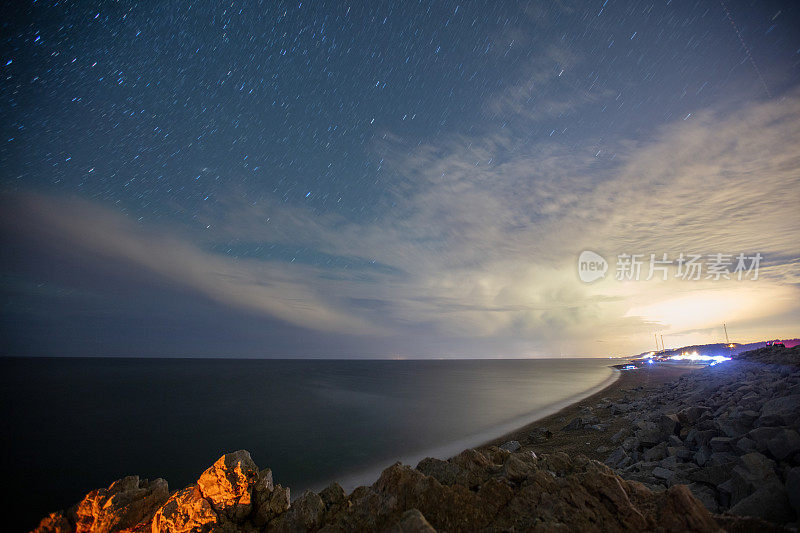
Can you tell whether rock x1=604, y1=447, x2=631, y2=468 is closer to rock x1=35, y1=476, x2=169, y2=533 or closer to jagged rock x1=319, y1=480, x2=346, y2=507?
jagged rock x1=319, y1=480, x2=346, y2=507

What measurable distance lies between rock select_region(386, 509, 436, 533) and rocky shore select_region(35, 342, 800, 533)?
0.04 ft

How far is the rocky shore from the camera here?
366cm

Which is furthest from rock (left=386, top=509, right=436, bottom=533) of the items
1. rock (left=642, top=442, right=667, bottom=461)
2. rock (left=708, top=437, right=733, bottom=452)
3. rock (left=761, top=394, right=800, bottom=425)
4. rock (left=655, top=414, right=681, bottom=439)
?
rock (left=655, top=414, right=681, bottom=439)

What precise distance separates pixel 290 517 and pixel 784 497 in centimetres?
698

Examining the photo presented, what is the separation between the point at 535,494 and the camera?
→ 13.2 feet

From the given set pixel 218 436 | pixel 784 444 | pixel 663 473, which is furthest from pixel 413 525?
pixel 218 436

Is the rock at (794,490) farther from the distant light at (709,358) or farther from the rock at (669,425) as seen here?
the distant light at (709,358)

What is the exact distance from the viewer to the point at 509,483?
4367 mm

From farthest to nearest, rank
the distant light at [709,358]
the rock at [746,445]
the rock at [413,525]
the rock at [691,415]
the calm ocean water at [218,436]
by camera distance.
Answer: the distant light at [709,358] → the calm ocean water at [218,436] → the rock at [691,415] → the rock at [746,445] → the rock at [413,525]

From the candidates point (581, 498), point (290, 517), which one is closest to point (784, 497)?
point (581, 498)

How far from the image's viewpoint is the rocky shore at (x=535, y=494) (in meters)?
3.66

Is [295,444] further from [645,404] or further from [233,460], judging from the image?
[645,404]

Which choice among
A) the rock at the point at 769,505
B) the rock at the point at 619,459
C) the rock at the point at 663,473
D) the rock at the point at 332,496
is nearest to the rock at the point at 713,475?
the rock at the point at 663,473

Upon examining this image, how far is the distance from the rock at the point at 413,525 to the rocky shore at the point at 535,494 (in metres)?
0.01
